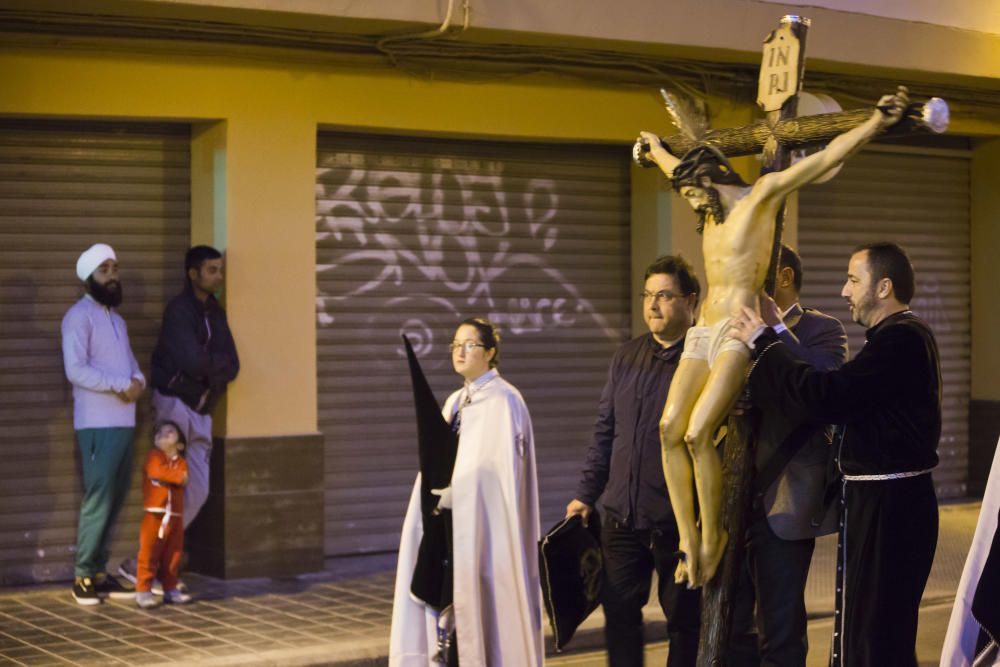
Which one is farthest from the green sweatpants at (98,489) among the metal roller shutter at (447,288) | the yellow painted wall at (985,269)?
the yellow painted wall at (985,269)

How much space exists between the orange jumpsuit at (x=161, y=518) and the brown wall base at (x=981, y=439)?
8613 millimetres

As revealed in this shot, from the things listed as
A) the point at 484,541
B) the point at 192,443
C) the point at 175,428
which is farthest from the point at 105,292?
the point at 484,541

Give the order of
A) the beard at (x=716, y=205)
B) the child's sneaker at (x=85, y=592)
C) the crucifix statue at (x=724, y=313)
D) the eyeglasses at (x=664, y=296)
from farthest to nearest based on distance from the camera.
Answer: the child's sneaker at (x=85, y=592) → the eyeglasses at (x=664, y=296) → the beard at (x=716, y=205) → the crucifix statue at (x=724, y=313)

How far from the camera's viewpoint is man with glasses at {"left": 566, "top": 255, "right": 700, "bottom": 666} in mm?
6660

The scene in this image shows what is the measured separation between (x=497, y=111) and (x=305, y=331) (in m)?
2.38

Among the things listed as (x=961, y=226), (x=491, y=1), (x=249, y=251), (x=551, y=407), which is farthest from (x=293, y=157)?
(x=961, y=226)

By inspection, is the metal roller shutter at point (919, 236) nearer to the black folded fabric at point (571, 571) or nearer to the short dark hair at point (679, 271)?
the short dark hair at point (679, 271)

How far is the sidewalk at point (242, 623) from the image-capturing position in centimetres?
859

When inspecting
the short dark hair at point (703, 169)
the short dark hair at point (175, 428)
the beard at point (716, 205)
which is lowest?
the short dark hair at point (175, 428)

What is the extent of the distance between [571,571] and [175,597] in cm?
395

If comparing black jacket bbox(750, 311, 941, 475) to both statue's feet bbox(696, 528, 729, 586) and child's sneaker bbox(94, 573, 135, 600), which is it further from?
child's sneaker bbox(94, 573, 135, 600)

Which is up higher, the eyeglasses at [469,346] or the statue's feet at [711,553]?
the eyeglasses at [469,346]

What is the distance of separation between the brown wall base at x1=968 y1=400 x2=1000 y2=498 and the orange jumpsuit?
861 cm

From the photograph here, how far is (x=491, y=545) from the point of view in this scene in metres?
7.14
